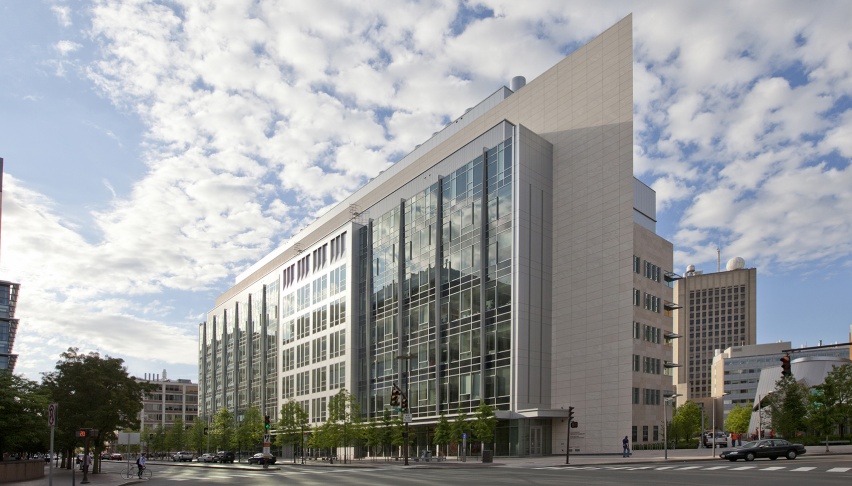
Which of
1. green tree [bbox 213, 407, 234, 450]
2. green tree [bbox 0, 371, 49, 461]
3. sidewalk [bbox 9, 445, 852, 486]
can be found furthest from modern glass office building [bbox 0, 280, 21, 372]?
green tree [bbox 0, 371, 49, 461]

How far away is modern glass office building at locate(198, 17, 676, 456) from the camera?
2603 inches

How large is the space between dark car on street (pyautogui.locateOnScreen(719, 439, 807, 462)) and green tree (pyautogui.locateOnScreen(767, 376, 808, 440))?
26199mm

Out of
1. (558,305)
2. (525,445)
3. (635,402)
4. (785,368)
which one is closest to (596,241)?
(558,305)

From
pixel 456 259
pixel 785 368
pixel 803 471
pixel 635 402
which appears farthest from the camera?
pixel 456 259

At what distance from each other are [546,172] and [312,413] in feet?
176

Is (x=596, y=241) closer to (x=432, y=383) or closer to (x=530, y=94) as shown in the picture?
(x=530, y=94)

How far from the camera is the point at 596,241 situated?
68000 mm

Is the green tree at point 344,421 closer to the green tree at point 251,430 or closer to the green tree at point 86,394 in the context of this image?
the green tree at point 86,394

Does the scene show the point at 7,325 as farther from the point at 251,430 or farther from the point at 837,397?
the point at 837,397

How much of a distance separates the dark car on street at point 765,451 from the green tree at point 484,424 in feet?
67.5

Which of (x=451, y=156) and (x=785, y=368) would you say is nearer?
(x=785, y=368)

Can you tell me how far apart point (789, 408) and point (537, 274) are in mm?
30910

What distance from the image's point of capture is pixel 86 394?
58438mm

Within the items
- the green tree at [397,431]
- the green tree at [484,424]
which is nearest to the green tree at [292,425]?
the green tree at [397,431]
